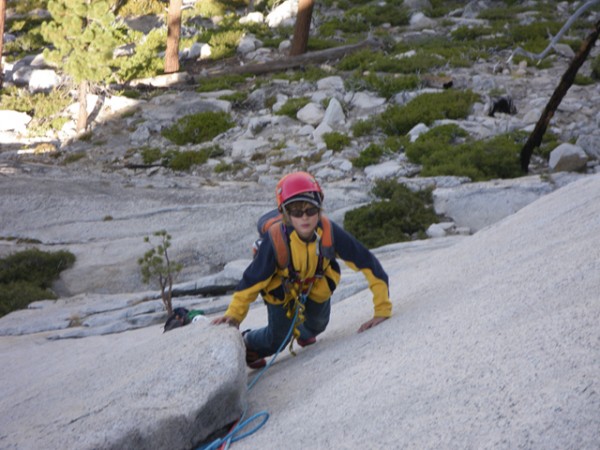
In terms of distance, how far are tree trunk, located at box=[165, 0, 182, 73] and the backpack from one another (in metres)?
20.6

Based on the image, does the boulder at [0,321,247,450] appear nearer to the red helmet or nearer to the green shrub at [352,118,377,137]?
the red helmet

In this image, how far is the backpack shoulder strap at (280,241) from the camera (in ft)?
13.6

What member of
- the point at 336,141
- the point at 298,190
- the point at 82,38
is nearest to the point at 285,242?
the point at 298,190

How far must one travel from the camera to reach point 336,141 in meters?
15.9

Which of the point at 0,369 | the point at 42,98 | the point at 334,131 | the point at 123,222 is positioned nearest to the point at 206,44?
the point at 42,98

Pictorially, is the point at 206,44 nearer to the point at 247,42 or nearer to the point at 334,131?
the point at 247,42

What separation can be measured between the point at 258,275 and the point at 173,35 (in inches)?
824

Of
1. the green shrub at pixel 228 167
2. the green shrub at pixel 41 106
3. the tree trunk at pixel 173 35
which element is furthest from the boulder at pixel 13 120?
the green shrub at pixel 228 167

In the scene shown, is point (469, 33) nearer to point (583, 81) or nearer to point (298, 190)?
point (583, 81)

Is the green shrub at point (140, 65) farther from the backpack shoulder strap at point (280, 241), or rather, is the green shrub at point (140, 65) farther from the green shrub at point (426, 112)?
the backpack shoulder strap at point (280, 241)

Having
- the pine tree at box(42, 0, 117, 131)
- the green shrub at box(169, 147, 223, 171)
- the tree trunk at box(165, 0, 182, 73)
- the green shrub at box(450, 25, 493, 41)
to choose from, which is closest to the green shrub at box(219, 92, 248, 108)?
the green shrub at box(169, 147, 223, 171)

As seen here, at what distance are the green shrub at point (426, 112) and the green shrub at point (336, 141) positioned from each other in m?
1.19

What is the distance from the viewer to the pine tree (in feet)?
66.3

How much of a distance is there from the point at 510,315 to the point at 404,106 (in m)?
14.5
